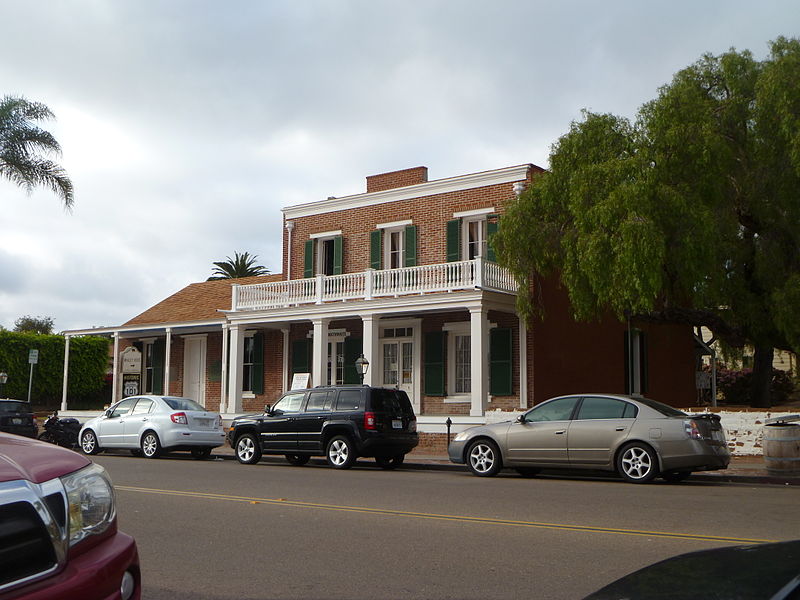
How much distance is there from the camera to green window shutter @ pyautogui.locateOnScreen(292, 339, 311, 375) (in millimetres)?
28750

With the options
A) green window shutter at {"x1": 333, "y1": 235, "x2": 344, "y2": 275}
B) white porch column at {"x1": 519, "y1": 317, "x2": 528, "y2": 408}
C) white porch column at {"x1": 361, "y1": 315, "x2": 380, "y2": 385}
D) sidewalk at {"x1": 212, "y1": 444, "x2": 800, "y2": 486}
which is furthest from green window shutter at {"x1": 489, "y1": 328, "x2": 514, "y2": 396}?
green window shutter at {"x1": 333, "y1": 235, "x2": 344, "y2": 275}

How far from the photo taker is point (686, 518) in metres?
9.70

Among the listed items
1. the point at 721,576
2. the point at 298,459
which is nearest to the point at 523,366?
the point at 298,459

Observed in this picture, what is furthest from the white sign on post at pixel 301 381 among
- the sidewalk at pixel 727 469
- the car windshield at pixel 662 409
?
the car windshield at pixel 662 409

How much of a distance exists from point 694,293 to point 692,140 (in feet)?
11.0

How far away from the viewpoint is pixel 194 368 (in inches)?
1289

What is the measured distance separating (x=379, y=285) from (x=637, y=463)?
1222 centimetres

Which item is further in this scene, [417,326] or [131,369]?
[131,369]

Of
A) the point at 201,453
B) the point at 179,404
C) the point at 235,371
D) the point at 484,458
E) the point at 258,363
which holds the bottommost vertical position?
the point at 201,453

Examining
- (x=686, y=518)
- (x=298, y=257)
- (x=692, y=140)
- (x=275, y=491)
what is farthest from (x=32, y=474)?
(x=298, y=257)

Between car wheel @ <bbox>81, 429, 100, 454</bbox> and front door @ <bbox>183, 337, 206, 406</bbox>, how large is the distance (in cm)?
990

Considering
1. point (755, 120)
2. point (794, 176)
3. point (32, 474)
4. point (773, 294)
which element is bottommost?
point (32, 474)

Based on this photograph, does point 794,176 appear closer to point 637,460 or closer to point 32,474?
point 637,460

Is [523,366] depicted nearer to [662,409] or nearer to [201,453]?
[201,453]
